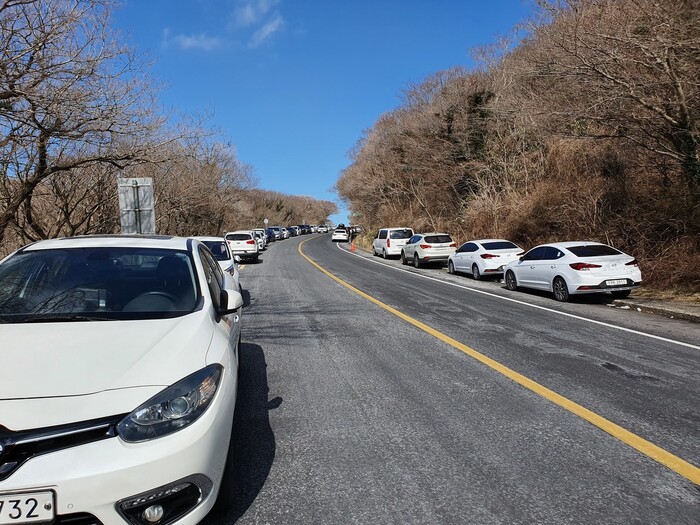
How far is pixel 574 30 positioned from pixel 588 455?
1151cm

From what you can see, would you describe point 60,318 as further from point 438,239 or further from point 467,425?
point 438,239

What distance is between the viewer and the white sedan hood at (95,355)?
7.55ft

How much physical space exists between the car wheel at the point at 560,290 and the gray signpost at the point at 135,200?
12713 mm

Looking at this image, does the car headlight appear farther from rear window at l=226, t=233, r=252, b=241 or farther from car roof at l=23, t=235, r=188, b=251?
rear window at l=226, t=233, r=252, b=241

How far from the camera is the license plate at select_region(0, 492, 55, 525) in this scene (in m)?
1.99

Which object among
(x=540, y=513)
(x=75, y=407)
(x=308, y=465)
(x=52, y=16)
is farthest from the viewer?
(x=52, y=16)

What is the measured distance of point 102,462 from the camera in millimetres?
2102

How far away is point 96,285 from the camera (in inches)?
141

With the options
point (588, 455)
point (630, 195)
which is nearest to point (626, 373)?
point (588, 455)

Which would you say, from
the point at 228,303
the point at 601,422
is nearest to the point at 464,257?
the point at 601,422

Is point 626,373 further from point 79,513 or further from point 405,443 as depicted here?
point 79,513

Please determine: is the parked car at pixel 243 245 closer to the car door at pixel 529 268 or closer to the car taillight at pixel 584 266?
the car door at pixel 529 268

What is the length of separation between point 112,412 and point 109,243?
2261 millimetres

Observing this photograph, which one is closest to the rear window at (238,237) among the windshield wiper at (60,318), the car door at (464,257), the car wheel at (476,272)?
the car door at (464,257)
